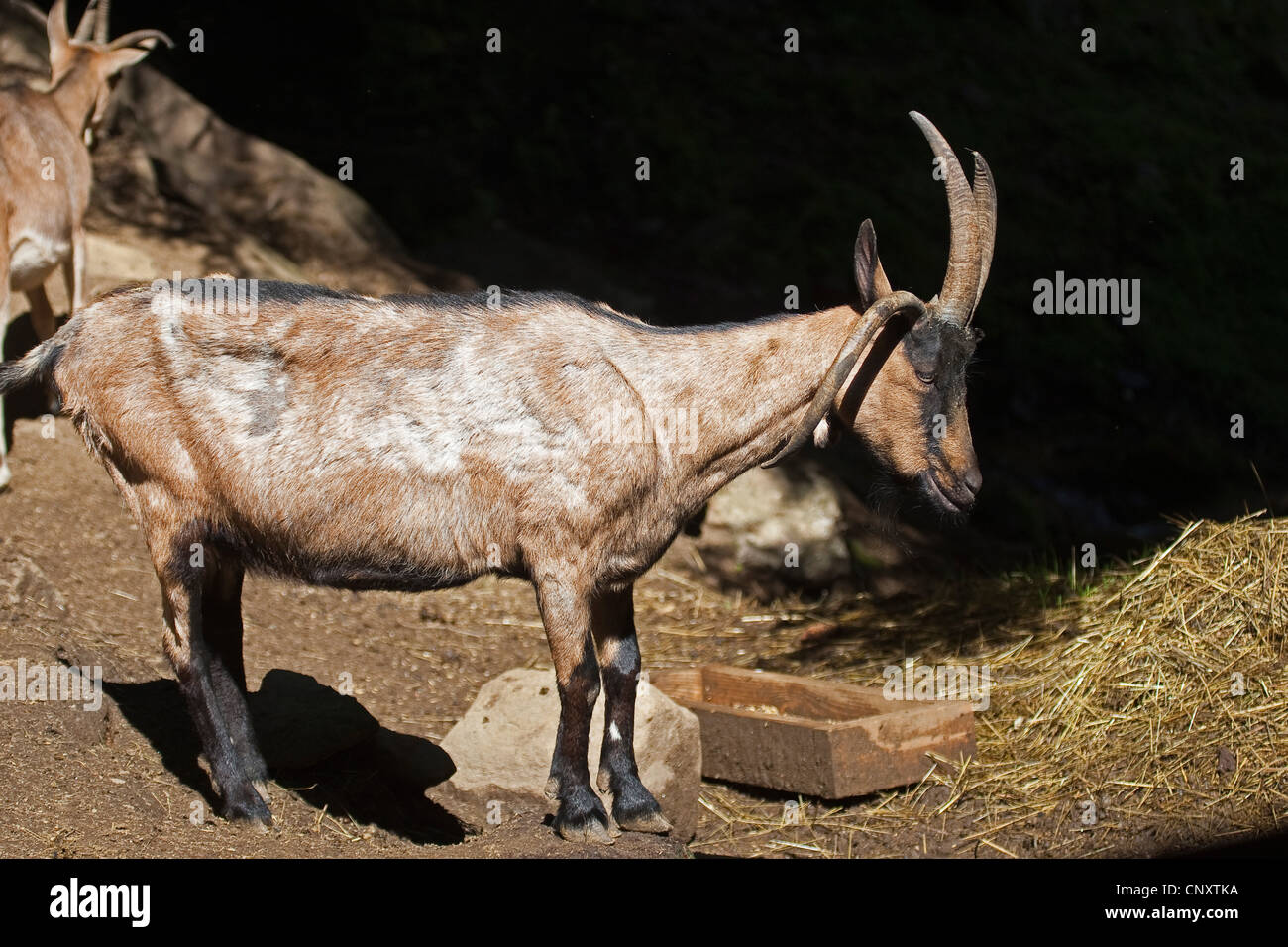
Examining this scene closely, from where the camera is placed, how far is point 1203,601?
21.7ft

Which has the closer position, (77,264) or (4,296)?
(4,296)

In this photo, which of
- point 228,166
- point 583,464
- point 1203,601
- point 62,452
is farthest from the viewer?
point 228,166

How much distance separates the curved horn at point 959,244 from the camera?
4906 mm

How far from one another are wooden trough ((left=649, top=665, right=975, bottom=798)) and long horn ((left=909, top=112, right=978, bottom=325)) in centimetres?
190

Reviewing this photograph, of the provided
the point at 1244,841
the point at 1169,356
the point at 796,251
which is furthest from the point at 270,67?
the point at 1244,841

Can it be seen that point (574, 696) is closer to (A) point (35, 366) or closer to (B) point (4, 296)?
(A) point (35, 366)

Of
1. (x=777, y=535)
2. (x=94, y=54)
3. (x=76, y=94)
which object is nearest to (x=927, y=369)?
(x=777, y=535)

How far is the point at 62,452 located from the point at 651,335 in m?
4.74

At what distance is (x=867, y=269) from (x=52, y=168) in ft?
18.2

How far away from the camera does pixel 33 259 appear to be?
8102 millimetres

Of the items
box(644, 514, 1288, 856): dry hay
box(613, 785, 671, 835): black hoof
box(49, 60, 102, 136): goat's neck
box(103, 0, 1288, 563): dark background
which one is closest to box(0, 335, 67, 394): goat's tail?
box(613, 785, 671, 835): black hoof

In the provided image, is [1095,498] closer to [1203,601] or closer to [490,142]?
[1203,601]

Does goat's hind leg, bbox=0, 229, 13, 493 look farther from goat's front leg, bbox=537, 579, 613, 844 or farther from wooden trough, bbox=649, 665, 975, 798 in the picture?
goat's front leg, bbox=537, 579, 613, 844

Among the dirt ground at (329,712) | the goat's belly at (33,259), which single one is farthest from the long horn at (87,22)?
the dirt ground at (329,712)
